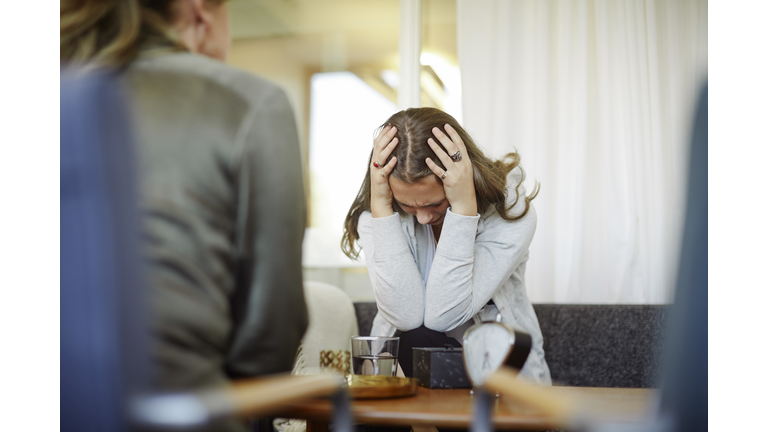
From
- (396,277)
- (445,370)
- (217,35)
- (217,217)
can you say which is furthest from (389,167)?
(217,217)

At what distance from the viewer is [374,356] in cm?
100

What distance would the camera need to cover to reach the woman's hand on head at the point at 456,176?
4.11 ft

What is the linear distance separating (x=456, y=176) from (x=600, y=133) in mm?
1045

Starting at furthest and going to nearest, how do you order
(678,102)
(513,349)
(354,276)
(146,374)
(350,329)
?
(354,276) < (678,102) < (350,329) < (513,349) < (146,374)

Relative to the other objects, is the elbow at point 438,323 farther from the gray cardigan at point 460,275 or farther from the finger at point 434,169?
the finger at point 434,169

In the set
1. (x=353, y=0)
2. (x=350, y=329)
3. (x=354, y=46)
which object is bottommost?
→ (x=350, y=329)

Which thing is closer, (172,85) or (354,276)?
(172,85)

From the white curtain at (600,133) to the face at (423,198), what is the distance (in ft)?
2.47

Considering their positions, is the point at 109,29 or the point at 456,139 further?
the point at 456,139

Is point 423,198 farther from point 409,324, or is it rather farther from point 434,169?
point 409,324

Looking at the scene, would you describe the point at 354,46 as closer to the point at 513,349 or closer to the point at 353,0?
the point at 353,0

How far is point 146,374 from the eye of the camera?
21.2 inches
